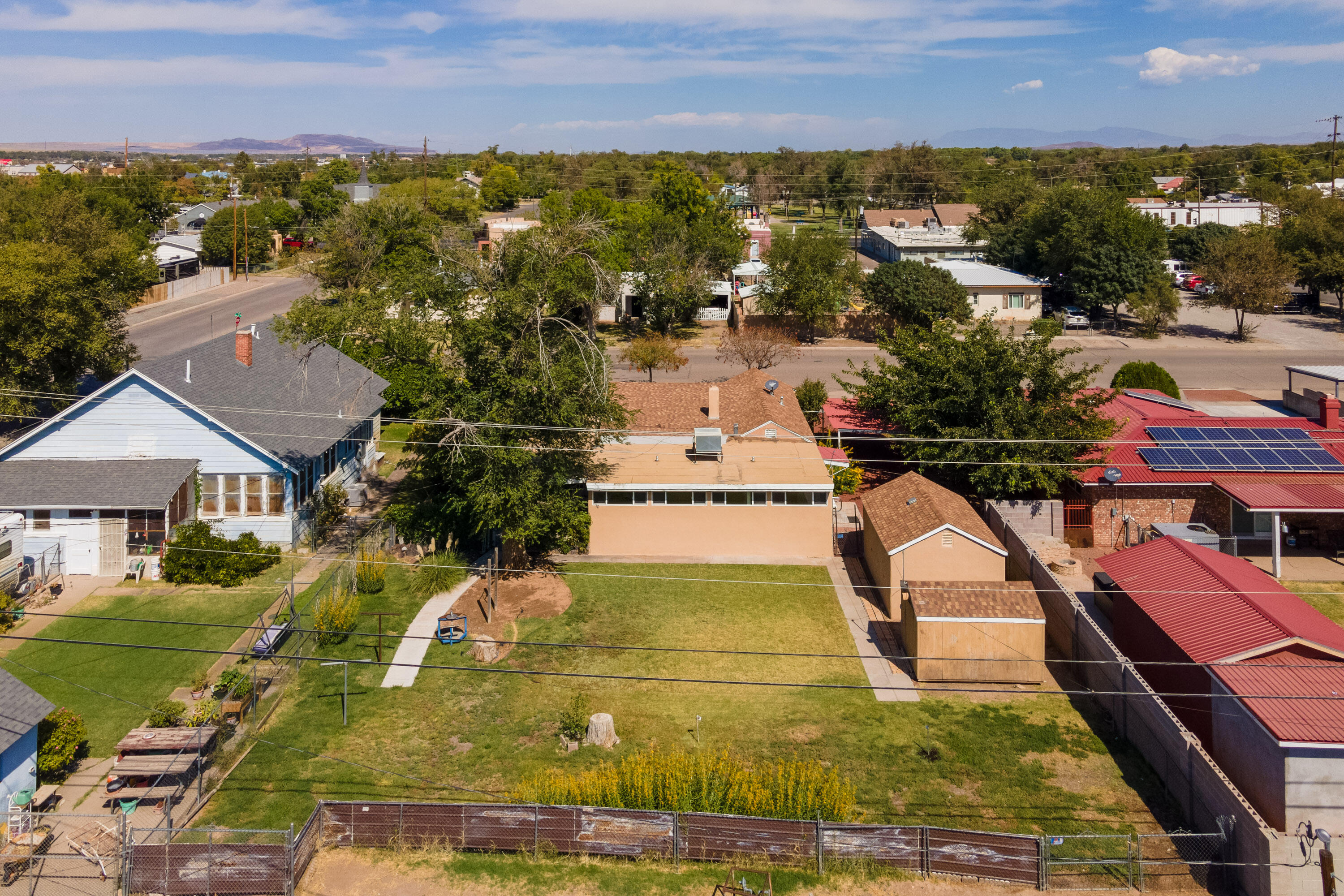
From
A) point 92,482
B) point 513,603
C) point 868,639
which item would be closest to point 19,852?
point 513,603

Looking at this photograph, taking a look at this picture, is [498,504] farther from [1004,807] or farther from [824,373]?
[824,373]

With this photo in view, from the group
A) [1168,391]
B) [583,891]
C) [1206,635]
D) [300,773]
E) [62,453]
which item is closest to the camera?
[583,891]

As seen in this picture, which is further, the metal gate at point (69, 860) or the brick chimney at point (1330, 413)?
the brick chimney at point (1330, 413)

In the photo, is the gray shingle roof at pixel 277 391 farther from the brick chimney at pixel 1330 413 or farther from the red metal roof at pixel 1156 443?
the brick chimney at pixel 1330 413

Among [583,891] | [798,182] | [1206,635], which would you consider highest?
[798,182]

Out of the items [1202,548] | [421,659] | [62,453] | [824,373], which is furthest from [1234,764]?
[824,373]

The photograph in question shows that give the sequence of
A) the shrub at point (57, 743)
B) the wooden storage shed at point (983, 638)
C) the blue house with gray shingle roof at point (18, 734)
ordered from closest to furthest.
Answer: the blue house with gray shingle roof at point (18, 734) → the shrub at point (57, 743) → the wooden storage shed at point (983, 638)

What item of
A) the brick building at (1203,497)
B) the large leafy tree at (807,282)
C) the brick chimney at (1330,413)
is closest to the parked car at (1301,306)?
the large leafy tree at (807,282)

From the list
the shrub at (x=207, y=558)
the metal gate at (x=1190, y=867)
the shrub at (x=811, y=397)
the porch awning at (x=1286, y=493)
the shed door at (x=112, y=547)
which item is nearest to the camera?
the metal gate at (x=1190, y=867)
